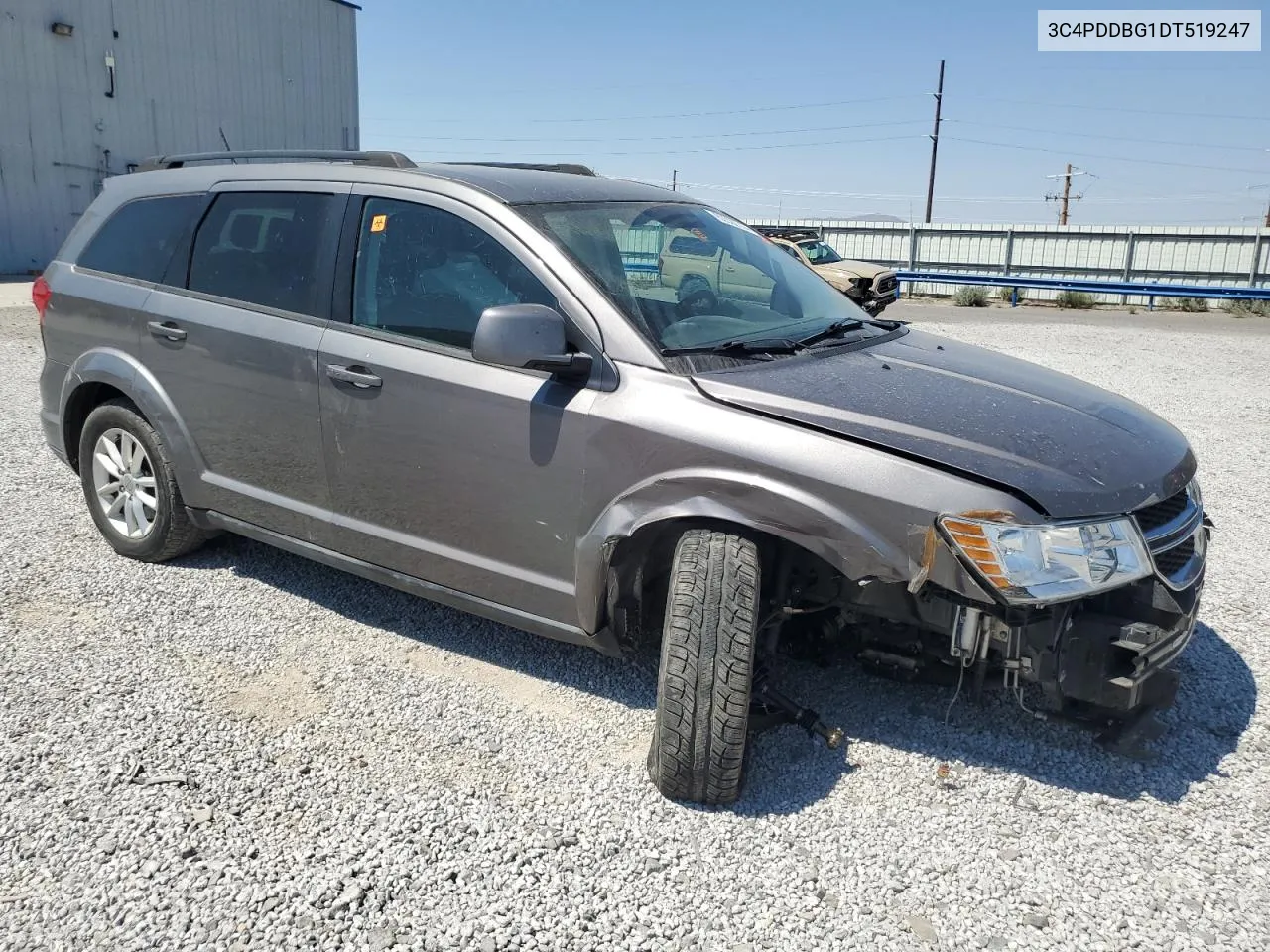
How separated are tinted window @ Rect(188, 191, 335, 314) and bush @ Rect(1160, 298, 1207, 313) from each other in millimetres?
24918

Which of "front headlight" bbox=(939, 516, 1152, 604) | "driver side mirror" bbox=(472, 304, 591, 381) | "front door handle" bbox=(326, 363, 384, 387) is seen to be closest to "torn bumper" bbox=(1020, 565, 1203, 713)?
"front headlight" bbox=(939, 516, 1152, 604)

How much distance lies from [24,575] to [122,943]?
2.87m

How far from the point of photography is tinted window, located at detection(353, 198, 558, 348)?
3.51 meters

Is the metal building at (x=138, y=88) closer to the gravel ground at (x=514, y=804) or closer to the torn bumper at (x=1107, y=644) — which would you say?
the gravel ground at (x=514, y=804)

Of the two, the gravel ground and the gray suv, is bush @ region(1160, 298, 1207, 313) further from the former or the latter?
the gray suv

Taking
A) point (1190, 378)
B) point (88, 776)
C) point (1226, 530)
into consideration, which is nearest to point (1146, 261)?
point (1190, 378)

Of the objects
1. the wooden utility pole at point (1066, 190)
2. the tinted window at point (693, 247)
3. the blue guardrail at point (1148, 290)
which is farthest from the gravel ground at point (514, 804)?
the wooden utility pole at point (1066, 190)

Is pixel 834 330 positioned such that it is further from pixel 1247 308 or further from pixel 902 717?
pixel 1247 308

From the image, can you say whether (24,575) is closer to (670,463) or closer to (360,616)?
(360,616)

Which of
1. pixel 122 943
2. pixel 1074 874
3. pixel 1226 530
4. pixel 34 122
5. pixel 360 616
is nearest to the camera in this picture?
pixel 122 943

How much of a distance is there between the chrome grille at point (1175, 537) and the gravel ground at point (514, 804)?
69cm

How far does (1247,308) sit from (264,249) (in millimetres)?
26120

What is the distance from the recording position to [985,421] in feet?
10.1

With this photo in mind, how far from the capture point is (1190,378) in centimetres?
1183
